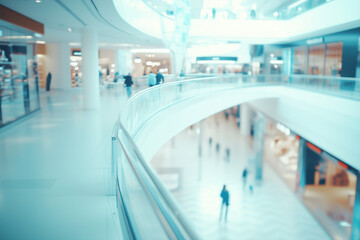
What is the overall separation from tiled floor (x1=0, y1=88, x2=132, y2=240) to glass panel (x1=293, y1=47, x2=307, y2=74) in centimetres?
2092

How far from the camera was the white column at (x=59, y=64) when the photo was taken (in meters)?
23.9

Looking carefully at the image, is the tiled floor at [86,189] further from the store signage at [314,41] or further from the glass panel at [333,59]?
the store signage at [314,41]

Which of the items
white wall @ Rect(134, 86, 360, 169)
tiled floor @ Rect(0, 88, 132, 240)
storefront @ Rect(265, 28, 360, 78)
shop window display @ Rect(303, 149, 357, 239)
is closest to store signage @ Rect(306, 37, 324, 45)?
storefront @ Rect(265, 28, 360, 78)

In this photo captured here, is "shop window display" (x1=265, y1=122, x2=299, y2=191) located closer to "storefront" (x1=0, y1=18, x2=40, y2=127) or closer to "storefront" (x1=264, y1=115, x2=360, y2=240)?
"storefront" (x1=264, y1=115, x2=360, y2=240)

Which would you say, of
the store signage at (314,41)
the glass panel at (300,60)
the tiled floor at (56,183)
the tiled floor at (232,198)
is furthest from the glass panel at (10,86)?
the glass panel at (300,60)

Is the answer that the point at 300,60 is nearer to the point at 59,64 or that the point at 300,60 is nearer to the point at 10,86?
the point at 59,64

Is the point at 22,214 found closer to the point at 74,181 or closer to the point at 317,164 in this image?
the point at 74,181

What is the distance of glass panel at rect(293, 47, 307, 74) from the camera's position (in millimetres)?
26203

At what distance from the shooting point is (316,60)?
23.9 m

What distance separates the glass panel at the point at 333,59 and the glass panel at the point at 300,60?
13.3 ft

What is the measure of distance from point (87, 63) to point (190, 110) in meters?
5.10

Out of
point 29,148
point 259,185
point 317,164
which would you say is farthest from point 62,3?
point 259,185

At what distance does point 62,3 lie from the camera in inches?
327

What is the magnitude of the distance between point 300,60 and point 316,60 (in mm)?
3337
